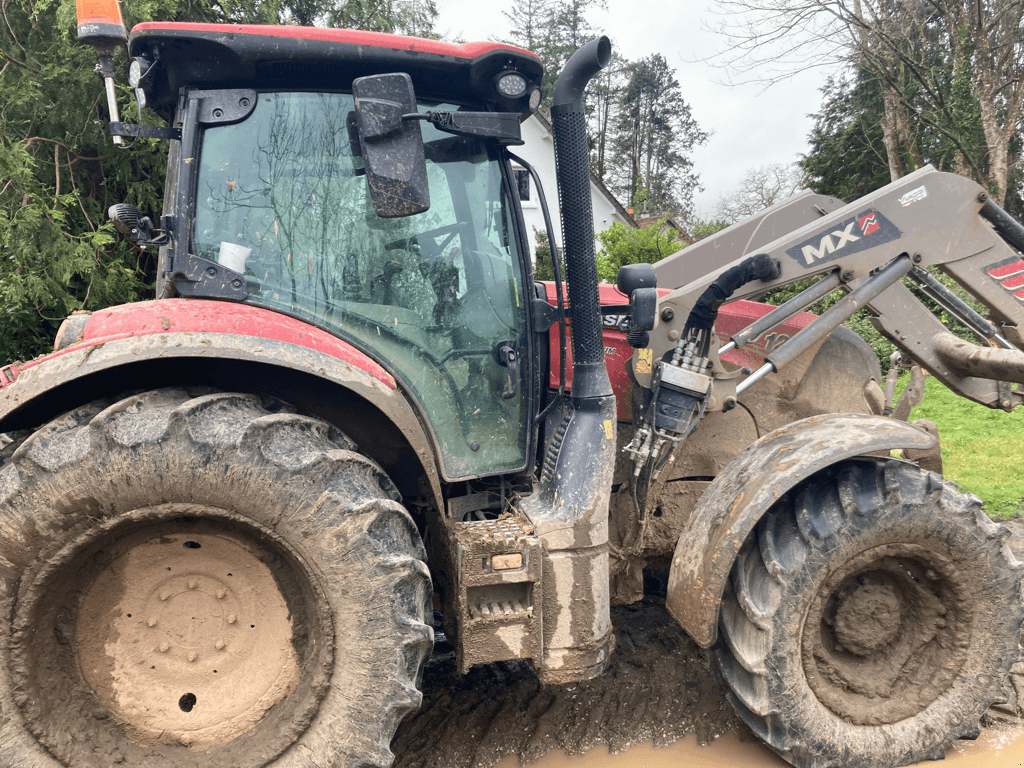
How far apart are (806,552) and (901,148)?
17394 mm

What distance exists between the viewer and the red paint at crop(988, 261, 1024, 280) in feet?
9.81

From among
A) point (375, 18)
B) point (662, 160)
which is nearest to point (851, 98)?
point (662, 160)

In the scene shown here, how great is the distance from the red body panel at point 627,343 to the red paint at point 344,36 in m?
1.09

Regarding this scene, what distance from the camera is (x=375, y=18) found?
754 centimetres

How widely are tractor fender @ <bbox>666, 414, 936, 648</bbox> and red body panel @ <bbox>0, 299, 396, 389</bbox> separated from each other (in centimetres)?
135

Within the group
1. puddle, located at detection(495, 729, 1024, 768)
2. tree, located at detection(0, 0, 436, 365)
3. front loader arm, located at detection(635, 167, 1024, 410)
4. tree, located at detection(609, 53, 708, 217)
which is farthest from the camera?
tree, located at detection(609, 53, 708, 217)

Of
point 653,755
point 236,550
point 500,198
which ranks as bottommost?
point 653,755

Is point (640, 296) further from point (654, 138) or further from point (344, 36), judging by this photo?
point (654, 138)

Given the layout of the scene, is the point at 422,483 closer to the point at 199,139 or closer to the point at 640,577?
the point at 640,577

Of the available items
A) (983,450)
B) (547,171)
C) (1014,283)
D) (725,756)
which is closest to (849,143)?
(547,171)

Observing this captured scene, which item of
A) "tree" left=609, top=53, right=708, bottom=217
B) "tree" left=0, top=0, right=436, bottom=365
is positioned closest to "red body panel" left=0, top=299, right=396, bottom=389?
"tree" left=0, top=0, right=436, bottom=365

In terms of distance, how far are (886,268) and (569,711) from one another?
7.70 feet

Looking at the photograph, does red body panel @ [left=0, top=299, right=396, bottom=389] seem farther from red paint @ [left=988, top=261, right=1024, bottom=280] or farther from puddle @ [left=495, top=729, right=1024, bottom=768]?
red paint @ [left=988, top=261, right=1024, bottom=280]

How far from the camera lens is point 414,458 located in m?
2.63
